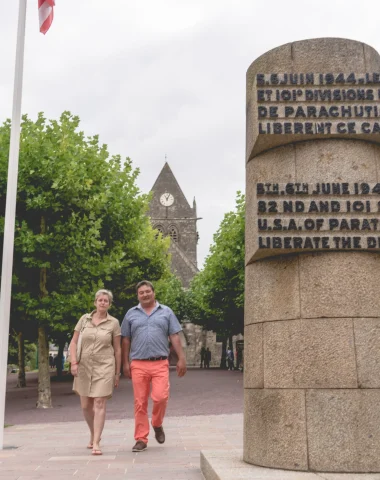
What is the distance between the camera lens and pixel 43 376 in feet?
57.1

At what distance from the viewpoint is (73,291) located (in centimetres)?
1822

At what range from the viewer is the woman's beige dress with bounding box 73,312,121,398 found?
7.56 meters

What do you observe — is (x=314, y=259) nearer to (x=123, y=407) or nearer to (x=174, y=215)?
(x=123, y=407)

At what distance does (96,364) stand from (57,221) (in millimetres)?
10401

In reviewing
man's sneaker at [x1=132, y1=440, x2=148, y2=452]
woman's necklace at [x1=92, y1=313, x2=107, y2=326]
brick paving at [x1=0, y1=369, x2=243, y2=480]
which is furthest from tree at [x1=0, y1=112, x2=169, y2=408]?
man's sneaker at [x1=132, y1=440, x2=148, y2=452]

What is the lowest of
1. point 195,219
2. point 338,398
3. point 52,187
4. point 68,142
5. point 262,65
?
point 338,398

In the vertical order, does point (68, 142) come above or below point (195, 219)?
below

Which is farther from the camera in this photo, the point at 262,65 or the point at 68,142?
the point at 68,142

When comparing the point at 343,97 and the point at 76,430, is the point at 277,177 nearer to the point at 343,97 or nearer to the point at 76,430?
the point at 343,97

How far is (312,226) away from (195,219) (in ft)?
230

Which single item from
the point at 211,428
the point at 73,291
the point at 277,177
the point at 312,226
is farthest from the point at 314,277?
the point at 73,291

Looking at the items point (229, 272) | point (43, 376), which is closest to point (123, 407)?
point (43, 376)

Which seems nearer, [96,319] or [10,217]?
[96,319]

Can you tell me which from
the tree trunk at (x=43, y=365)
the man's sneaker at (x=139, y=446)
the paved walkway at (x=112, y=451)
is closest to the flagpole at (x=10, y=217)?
the paved walkway at (x=112, y=451)
